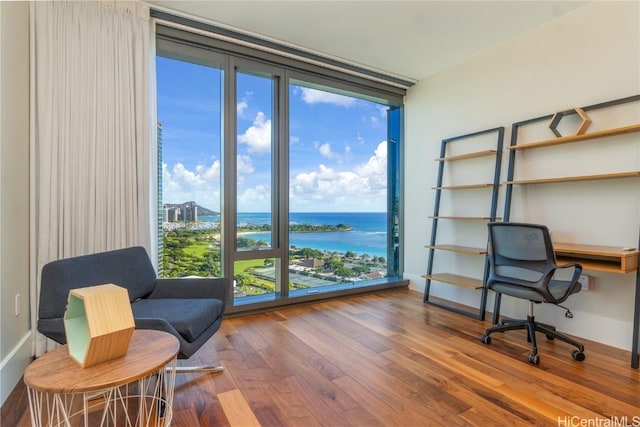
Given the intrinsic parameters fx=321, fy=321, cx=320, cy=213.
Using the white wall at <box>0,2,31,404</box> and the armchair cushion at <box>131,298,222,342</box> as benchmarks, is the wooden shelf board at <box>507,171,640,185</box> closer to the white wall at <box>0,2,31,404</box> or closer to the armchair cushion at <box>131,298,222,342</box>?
the armchair cushion at <box>131,298,222,342</box>

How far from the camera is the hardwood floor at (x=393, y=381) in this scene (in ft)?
5.31

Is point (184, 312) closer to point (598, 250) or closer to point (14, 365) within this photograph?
point (14, 365)

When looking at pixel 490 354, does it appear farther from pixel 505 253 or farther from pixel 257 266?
pixel 257 266

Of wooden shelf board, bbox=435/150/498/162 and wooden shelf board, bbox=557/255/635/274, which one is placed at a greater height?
wooden shelf board, bbox=435/150/498/162

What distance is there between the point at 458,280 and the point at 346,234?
149 cm

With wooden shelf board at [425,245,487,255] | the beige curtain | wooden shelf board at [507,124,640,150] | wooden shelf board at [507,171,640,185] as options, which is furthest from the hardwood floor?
wooden shelf board at [507,124,640,150]

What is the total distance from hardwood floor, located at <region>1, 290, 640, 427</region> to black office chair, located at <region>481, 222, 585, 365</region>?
0.41 ft

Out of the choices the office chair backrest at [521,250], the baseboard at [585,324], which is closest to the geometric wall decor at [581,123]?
the office chair backrest at [521,250]

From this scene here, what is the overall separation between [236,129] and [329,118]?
167 cm

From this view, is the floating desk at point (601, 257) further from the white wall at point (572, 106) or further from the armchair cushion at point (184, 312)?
the armchair cushion at point (184, 312)

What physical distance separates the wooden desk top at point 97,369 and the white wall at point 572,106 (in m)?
3.06

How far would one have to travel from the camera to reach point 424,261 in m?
4.04

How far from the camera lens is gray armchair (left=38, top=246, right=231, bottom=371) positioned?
160 centimetres

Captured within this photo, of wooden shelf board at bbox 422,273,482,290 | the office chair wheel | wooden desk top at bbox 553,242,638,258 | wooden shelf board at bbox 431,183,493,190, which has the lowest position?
the office chair wheel
